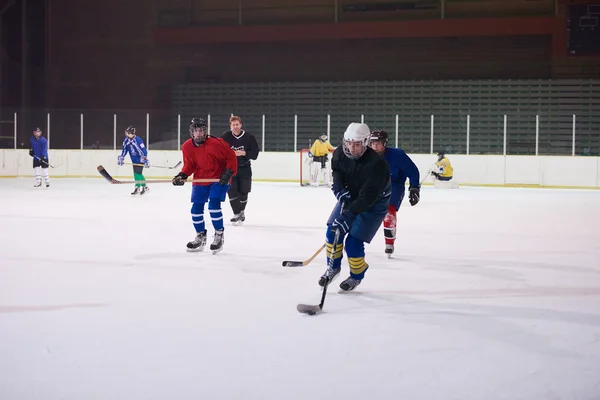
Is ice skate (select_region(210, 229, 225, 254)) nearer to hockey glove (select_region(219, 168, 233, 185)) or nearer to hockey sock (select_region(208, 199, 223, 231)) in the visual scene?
hockey sock (select_region(208, 199, 223, 231))

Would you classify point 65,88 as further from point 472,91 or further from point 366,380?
point 366,380

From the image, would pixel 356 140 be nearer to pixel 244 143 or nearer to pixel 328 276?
pixel 328 276

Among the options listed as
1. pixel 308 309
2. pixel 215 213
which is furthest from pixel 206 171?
pixel 308 309

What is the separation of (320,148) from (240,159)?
938cm

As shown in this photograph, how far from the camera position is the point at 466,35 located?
79.8 ft

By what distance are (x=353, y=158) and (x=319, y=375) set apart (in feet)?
7.09

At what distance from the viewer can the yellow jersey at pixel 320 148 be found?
19.7 meters

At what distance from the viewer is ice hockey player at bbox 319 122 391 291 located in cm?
516

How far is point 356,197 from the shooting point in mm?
5375

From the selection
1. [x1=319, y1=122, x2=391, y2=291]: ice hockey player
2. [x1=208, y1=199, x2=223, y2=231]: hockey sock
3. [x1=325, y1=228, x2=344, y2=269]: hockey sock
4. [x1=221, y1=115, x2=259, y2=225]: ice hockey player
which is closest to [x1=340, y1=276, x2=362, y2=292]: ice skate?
[x1=319, y1=122, x2=391, y2=291]: ice hockey player

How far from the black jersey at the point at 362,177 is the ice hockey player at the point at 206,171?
237 cm

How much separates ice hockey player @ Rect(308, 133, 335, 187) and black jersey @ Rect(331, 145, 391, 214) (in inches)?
560

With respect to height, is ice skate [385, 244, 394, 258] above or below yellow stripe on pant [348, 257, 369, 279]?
below

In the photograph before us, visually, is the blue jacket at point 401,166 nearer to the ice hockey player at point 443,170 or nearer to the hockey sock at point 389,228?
the hockey sock at point 389,228
